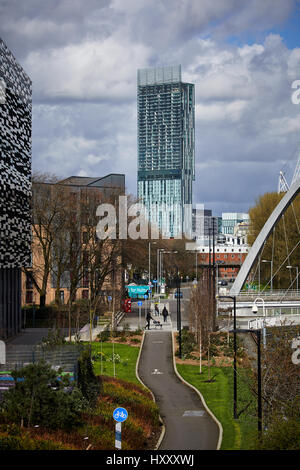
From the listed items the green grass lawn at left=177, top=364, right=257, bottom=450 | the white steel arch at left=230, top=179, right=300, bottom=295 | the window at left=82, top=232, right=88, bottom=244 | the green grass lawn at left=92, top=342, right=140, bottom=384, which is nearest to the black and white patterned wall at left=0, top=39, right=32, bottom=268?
the green grass lawn at left=92, top=342, right=140, bottom=384

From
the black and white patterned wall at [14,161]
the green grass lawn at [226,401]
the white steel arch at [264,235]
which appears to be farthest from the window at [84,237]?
the green grass lawn at [226,401]

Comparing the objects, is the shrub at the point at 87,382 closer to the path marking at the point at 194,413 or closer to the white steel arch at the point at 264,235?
the path marking at the point at 194,413

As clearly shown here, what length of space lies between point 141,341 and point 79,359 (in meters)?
23.6

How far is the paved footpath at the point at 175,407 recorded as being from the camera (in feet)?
70.2

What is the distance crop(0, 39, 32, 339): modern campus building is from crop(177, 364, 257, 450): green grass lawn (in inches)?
578

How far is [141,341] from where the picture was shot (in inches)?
1865

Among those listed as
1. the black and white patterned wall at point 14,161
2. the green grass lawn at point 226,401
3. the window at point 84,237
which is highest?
the black and white patterned wall at point 14,161

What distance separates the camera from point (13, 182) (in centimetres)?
4584

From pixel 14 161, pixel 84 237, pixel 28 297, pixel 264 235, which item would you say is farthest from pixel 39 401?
pixel 28 297

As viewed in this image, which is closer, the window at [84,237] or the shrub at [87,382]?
the shrub at [87,382]

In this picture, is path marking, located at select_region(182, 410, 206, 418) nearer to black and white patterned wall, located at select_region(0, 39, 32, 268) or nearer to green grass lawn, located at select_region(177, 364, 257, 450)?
green grass lawn, located at select_region(177, 364, 257, 450)

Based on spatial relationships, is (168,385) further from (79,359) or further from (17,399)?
(17,399)

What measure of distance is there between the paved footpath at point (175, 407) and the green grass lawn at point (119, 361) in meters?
0.54
